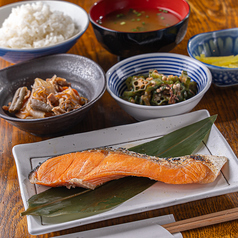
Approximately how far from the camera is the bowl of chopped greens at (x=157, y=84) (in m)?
1.64

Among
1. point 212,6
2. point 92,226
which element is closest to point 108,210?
point 92,226

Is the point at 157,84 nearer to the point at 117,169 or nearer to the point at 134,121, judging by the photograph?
the point at 134,121

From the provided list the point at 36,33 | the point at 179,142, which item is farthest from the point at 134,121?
the point at 36,33

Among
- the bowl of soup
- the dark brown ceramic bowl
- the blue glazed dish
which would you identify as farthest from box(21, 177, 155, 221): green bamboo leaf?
the blue glazed dish

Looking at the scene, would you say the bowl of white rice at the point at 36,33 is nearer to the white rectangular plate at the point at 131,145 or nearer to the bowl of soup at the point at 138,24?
the bowl of soup at the point at 138,24

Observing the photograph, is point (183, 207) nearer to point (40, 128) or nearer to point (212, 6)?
point (40, 128)

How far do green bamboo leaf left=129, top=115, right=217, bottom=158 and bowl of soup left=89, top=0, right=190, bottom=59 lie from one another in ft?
2.33

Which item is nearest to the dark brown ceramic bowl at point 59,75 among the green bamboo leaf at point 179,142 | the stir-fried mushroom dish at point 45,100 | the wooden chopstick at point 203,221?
the stir-fried mushroom dish at point 45,100

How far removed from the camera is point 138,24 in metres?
2.23

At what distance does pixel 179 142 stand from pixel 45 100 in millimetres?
806

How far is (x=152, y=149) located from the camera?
1.55m

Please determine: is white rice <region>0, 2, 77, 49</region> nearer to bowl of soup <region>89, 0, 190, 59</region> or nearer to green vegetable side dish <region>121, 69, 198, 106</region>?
bowl of soup <region>89, 0, 190, 59</region>

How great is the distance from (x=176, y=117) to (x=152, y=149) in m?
0.25

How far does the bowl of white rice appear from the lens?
78.7 inches
